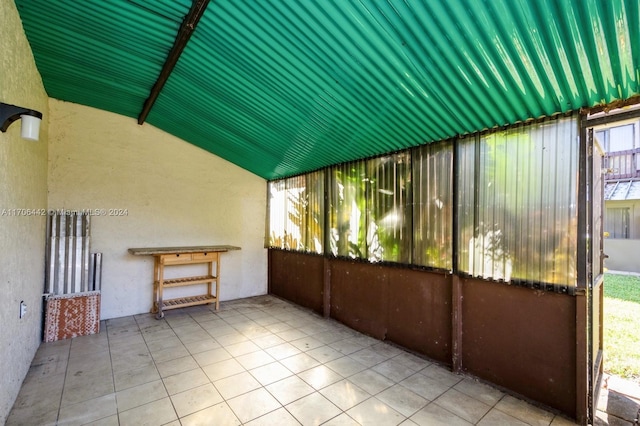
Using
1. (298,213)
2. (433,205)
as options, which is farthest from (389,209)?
(298,213)

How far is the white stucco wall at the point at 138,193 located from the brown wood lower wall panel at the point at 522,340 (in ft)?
14.3

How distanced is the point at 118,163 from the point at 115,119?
0.71 m

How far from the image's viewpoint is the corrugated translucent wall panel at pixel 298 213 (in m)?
5.02

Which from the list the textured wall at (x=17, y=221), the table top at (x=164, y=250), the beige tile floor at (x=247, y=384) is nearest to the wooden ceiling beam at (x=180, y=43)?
the textured wall at (x=17, y=221)

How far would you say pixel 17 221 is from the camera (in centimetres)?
249

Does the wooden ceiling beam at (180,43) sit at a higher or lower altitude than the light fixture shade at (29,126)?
higher

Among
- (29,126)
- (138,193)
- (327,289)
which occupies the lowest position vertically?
(327,289)

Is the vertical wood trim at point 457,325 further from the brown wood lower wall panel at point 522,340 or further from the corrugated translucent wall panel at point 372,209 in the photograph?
the corrugated translucent wall panel at point 372,209

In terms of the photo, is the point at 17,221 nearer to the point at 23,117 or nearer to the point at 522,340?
the point at 23,117

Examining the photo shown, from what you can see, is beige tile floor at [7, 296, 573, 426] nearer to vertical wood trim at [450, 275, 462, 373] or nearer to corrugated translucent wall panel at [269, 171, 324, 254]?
vertical wood trim at [450, 275, 462, 373]

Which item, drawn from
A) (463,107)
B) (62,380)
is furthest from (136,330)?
(463,107)

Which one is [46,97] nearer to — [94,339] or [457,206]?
[94,339]

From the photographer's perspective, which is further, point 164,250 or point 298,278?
point 298,278

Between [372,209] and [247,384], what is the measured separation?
247 centimetres
